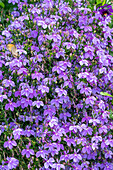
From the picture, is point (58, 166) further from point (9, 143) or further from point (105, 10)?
point (105, 10)

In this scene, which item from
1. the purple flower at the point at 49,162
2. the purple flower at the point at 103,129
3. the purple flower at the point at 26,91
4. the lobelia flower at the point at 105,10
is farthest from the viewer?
the lobelia flower at the point at 105,10

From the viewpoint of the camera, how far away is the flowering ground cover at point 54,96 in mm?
2016

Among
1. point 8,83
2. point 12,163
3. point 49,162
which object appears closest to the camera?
point 12,163

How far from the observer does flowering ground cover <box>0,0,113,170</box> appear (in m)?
2.02

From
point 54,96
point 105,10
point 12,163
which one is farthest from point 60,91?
point 105,10

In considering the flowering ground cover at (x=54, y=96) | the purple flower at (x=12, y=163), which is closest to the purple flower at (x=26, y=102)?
the flowering ground cover at (x=54, y=96)

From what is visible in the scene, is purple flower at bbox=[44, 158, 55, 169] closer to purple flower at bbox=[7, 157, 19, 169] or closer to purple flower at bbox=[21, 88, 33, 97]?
purple flower at bbox=[7, 157, 19, 169]

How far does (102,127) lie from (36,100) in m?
0.69

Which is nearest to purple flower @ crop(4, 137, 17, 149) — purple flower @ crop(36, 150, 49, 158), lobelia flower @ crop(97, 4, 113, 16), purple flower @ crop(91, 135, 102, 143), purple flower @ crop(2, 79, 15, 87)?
purple flower @ crop(36, 150, 49, 158)

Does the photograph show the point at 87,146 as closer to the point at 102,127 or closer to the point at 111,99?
the point at 102,127

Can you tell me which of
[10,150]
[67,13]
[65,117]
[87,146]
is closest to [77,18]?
[67,13]

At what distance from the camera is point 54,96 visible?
2123 millimetres

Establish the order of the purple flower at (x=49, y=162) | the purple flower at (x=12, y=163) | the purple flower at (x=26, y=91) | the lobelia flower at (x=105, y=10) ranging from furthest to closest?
1. the lobelia flower at (x=105, y=10)
2. the purple flower at (x=26, y=91)
3. the purple flower at (x=49, y=162)
4. the purple flower at (x=12, y=163)

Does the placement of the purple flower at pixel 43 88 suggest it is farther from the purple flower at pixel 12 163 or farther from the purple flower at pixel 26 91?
the purple flower at pixel 12 163
